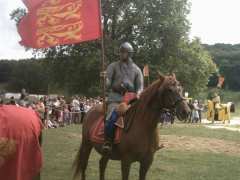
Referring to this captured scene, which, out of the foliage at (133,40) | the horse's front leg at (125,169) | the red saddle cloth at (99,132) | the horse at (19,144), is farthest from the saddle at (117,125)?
the foliage at (133,40)

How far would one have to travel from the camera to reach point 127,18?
38.8 m

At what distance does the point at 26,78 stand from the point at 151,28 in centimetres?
3059

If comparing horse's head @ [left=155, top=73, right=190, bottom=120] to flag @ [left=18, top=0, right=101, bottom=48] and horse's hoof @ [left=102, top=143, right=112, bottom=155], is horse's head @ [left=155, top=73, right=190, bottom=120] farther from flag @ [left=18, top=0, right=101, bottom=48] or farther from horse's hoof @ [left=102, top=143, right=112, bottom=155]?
flag @ [left=18, top=0, right=101, bottom=48]

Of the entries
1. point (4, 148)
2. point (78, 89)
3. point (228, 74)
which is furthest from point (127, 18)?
point (228, 74)

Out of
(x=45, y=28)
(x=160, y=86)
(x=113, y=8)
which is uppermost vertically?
(x=113, y=8)

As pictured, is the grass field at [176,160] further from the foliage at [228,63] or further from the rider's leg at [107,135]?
the foliage at [228,63]

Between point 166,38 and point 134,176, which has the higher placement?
point 166,38

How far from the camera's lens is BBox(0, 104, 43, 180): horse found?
4600mm

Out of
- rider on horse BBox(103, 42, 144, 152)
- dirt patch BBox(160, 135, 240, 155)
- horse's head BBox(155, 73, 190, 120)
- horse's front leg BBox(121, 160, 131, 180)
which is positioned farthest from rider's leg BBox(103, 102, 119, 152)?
dirt patch BBox(160, 135, 240, 155)

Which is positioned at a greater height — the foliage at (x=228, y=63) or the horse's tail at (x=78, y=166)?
the foliage at (x=228, y=63)

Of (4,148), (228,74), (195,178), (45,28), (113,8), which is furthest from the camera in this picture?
(228,74)

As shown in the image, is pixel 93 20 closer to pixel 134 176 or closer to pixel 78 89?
pixel 134 176

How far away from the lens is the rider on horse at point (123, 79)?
8.37 m

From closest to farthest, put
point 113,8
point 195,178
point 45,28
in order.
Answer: point 45,28
point 195,178
point 113,8
